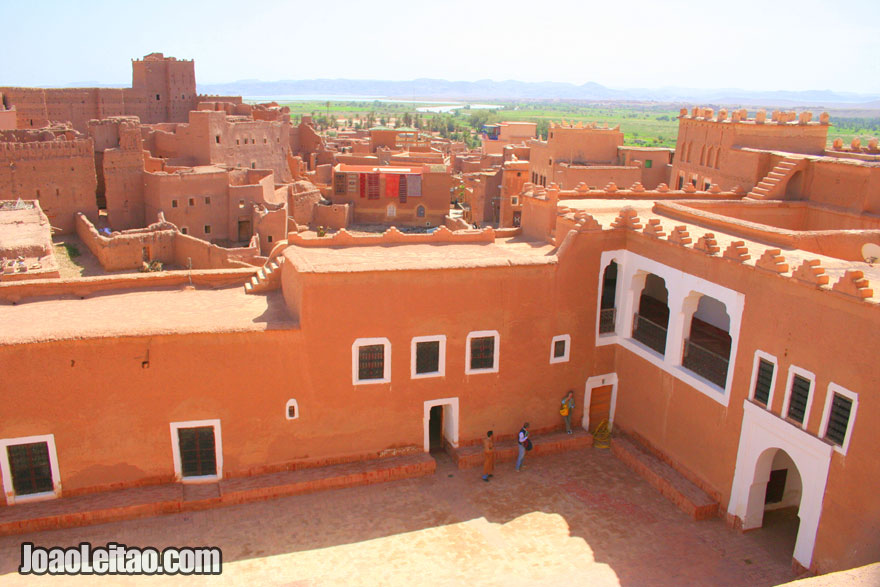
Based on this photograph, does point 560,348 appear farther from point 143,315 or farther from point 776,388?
point 143,315

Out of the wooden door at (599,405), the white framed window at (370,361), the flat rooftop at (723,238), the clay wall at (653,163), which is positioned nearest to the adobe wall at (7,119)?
the clay wall at (653,163)

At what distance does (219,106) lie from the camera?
50.7m

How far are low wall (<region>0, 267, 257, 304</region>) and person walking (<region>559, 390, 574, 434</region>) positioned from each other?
26.7ft

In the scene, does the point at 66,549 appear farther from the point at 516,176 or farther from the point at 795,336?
the point at 516,176

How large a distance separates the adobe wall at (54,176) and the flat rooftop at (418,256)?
21157 mm

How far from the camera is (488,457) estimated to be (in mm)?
15289

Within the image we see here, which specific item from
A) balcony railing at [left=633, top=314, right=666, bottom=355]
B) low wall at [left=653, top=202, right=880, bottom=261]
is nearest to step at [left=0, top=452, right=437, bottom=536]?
balcony railing at [left=633, top=314, right=666, bottom=355]

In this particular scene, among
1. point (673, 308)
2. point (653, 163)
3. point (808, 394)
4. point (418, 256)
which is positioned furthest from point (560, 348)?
point (653, 163)

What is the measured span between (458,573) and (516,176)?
103 ft

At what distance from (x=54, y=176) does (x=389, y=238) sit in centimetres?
2241

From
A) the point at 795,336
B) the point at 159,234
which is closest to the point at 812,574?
the point at 795,336

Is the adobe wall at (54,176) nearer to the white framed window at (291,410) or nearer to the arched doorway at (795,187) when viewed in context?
the white framed window at (291,410)

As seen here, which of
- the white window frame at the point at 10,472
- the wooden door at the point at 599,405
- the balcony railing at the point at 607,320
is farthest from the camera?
the wooden door at the point at 599,405

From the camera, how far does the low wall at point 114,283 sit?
15445 mm
